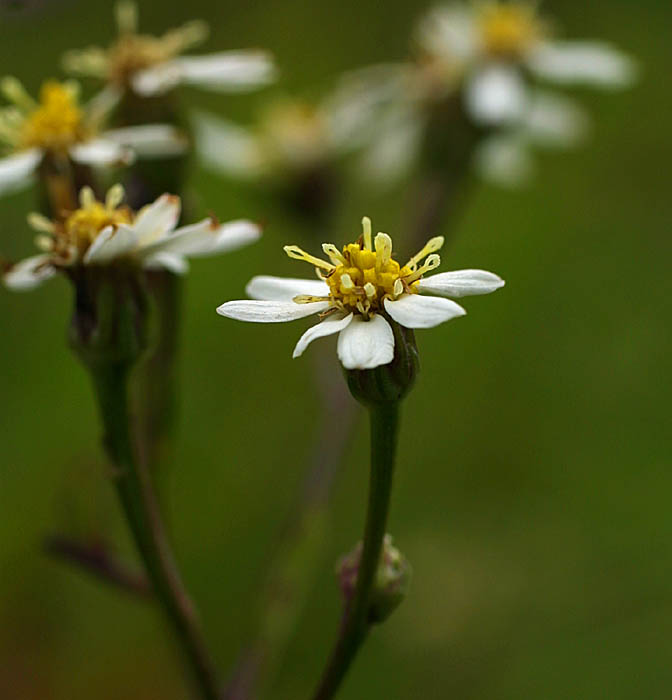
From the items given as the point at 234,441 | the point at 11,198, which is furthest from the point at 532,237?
the point at 11,198

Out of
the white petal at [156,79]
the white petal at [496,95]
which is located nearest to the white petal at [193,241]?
the white petal at [156,79]

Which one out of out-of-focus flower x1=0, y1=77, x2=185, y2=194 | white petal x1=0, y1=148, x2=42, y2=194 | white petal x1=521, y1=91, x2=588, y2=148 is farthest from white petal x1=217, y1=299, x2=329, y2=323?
white petal x1=521, y1=91, x2=588, y2=148

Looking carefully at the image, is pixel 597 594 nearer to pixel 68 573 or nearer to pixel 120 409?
pixel 68 573

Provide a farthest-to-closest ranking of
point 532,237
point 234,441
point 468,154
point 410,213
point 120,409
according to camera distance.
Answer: point 532,237 < point 234,441 < point 410,213 < point 468,154 < point 120,409

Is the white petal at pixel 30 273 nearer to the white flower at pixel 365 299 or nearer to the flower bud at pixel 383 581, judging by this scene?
the white flower at pixel 365 299

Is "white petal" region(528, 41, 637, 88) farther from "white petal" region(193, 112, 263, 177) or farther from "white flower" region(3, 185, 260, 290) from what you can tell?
"white flower" region(3, 185, 260, 290)

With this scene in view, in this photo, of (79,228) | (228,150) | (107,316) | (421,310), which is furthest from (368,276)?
(228,150)
